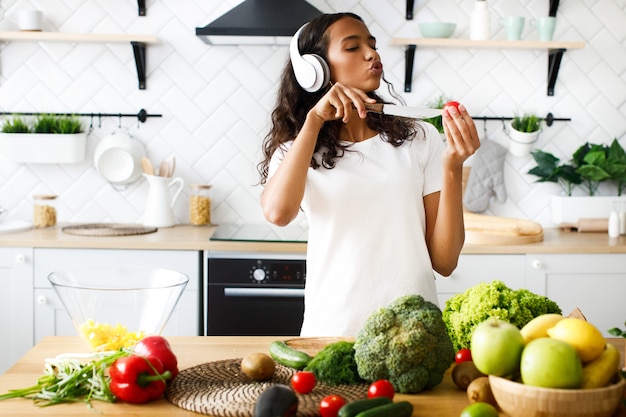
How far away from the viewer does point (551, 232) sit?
12.3 feet

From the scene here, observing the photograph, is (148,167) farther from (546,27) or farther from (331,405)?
(331,405)

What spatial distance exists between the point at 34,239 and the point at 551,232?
2.25m

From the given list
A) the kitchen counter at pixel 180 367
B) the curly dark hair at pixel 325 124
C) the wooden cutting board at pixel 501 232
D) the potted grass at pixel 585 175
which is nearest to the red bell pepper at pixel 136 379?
the kitchen counter at pixel 180 367

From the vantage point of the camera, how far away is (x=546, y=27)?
3.68m

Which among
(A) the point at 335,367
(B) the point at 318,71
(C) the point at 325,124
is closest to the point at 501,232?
(C) the point at 325,124

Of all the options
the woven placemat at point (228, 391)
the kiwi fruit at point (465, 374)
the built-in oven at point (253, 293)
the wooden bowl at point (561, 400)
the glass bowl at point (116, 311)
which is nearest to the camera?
the wooden bowl at point (561, 400)

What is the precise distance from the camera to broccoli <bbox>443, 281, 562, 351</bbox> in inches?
65.0

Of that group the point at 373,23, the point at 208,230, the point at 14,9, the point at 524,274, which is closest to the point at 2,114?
the point at 14,9

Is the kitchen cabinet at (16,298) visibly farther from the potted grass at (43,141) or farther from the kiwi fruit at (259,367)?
the kiwi fruit at (259,367)

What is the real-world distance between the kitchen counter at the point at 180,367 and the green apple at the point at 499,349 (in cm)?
14

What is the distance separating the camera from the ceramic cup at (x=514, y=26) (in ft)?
12.0

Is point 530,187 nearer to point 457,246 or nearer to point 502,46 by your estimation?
point 502,46

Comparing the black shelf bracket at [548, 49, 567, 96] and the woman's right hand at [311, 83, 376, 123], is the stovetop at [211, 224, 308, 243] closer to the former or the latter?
the black shelf bracket at [548, 49, 567, 96]

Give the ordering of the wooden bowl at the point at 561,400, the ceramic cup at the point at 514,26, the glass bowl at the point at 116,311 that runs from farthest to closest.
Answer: the ceramic cup at the point at 514,26 < the glass bowl at the point at 116,311 < the wooden bowl at the point at 561,400
